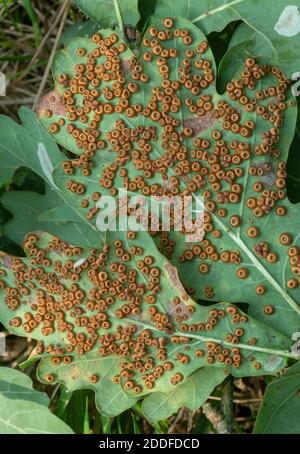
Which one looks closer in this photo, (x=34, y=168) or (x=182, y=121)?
(x=182, y=121)

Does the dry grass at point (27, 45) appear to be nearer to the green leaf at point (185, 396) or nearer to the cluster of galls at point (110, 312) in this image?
the cluster of galls at point (110, 312)

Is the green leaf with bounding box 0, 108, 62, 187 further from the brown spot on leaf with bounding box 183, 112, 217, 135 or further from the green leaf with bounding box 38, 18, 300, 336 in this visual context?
the brown spot on leaf with bounding box 183, 112, 217, 135

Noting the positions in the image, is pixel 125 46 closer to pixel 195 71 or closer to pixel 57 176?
pixel 195 71

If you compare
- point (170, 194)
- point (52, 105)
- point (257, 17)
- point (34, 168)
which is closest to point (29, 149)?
point (34, 168)

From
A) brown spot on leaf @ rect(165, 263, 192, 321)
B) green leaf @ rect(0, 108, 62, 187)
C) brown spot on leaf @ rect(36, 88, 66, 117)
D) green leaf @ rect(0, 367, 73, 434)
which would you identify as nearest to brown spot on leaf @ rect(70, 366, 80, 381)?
green leaf @ rect(0, 367, 73, 434)

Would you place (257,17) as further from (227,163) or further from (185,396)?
(185,396)
